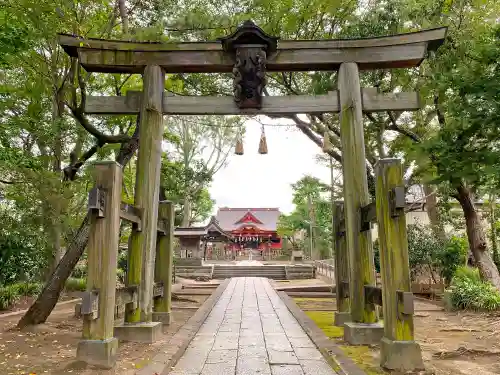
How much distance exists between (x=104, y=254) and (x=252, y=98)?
10.3ft

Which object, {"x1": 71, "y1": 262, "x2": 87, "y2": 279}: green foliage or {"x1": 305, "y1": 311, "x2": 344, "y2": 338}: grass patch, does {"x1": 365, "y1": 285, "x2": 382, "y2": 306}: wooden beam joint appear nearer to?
{"x1": 305, "y1": 311, "x2": 344, "y2": 338}: grass patch

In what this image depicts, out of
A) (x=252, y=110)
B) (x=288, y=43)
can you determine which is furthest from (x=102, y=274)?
(x=288, y=43)

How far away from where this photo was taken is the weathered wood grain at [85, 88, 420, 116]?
6270 millimetres

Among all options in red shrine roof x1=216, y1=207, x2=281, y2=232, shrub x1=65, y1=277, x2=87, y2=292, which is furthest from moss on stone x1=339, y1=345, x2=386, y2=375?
red shrine roof x1=216, y1=207, x2=281, y2=232

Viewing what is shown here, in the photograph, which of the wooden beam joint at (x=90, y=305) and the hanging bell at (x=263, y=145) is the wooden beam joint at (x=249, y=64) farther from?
the wooden beam joint at (x=90, y=305)

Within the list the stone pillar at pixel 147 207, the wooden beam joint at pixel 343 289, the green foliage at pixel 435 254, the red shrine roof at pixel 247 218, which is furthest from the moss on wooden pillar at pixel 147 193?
the red shrine roof at pixel 247 218

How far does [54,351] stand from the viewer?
5.50 meters

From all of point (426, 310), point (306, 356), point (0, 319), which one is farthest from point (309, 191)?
point (306, 356)

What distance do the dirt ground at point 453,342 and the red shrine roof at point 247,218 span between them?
36.7 metres

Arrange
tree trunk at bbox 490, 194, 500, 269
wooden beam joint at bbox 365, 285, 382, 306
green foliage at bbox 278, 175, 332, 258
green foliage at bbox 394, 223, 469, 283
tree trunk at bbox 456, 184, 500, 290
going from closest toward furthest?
wooden beam joint at bbox 365, 285, 382, 306 < tree trunk at bbox 456, 184, 500, 290 < green foliage at bbox 394, 223, 469, 283 < tree trunk at bbox 490, 194, 500, 269 < green foliage at bbox 278, 175, 332, 258

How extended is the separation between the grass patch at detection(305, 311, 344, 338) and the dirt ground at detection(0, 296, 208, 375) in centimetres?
262

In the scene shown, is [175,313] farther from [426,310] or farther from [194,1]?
[194,1]

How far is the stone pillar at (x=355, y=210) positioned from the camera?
5613mm

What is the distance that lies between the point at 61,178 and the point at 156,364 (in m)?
8.58
